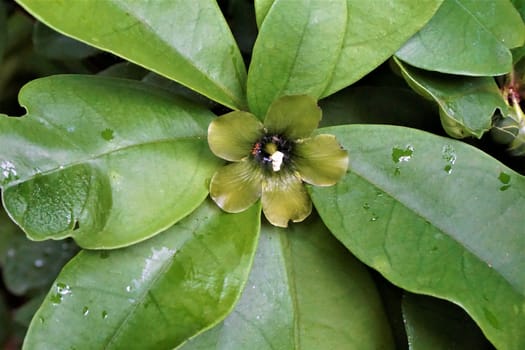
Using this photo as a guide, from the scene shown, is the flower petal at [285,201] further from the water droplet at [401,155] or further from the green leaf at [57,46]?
the green leaf at [57,46]

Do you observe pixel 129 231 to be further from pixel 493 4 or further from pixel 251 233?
pixel 493 4

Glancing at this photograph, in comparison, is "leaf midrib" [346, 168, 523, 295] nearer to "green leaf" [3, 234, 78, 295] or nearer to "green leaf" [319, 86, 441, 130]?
"green leaf" [319, 86, 441, 130]

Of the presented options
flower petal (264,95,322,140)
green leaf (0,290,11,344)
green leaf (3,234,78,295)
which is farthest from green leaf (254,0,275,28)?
green leaf (0,290,11,344)

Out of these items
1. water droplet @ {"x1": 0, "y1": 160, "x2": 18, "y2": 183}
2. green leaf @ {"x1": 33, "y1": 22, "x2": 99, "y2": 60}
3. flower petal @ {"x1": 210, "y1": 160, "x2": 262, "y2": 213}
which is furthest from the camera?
green leaf @ {"x1": 33, "y1": 22, "x2": 99, "y2": 60}

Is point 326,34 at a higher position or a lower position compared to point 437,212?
higher

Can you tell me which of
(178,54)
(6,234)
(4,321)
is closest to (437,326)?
(178,54)

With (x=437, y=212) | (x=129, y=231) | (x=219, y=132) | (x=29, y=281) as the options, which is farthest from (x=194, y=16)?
(x=29, y=281)
